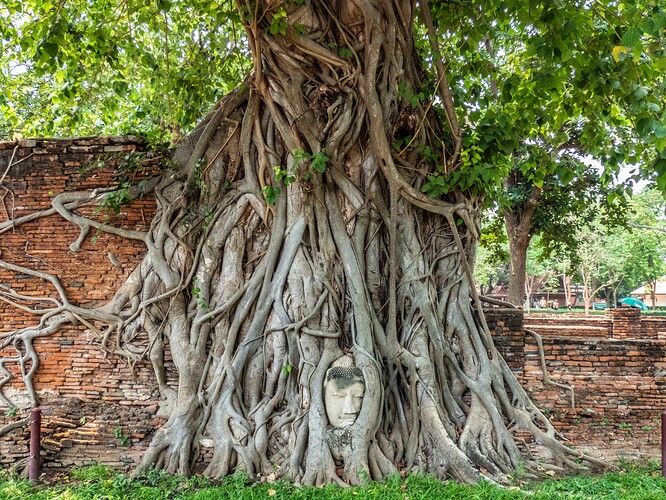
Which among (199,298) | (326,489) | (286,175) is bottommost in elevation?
(326,489)

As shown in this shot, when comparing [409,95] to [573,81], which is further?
[409,95]

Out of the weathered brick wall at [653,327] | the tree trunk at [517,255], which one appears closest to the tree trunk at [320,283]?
the tree trunk at [517,255]

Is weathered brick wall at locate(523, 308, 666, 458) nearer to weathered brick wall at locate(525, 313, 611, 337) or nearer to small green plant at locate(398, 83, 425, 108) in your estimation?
weathered brick wall at locate(525, 313, 611, 337)

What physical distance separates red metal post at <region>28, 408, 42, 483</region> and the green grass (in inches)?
4.0

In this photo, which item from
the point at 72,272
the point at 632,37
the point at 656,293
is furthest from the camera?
the point at 656,293

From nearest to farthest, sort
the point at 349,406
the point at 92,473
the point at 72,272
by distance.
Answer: the point at 349,406 < the point at 92,473 < the point at 72,272

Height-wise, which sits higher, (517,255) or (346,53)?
(346,53)

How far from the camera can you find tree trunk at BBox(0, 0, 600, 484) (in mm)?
3971

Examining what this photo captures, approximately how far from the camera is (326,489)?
3.50 metres

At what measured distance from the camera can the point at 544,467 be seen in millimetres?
3969

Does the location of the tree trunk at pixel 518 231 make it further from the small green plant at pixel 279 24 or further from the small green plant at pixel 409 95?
the small green plant at pixel 279 24

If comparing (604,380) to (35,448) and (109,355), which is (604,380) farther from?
(35,448)

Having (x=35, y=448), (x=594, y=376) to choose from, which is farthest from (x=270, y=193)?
(x=594, y=376)

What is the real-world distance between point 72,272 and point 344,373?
2.89 meters
